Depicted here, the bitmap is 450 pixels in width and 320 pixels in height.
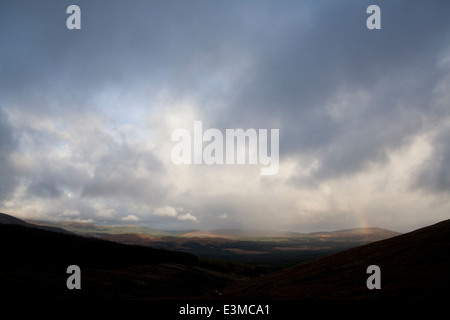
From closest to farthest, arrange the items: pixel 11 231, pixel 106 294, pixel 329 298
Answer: pixel 329 298 → pixel 106 294 → pixel 11 231

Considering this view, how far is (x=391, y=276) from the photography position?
9.37 metres

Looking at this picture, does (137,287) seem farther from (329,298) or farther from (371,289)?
(371,289)

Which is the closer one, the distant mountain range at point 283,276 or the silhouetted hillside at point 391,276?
the silhouetted hillside at point 391,276

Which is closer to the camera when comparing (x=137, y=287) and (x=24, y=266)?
(x=137, y=287)

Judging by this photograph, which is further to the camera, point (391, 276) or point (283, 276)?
point (283, 276)

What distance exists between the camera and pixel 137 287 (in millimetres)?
15953

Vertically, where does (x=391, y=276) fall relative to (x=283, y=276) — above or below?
above

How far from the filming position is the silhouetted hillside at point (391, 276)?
7.75 metres

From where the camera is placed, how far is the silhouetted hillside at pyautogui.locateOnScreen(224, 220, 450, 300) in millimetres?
7746

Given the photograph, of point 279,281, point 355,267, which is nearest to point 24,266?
point 279,281

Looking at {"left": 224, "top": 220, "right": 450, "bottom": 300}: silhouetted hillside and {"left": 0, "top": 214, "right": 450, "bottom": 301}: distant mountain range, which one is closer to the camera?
{"left": 224, "top": 220, "right": 450, "bottom": 300}: silhouetted hillside

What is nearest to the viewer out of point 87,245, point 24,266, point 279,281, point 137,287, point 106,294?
point 106,294

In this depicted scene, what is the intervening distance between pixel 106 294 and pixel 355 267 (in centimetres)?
1298
